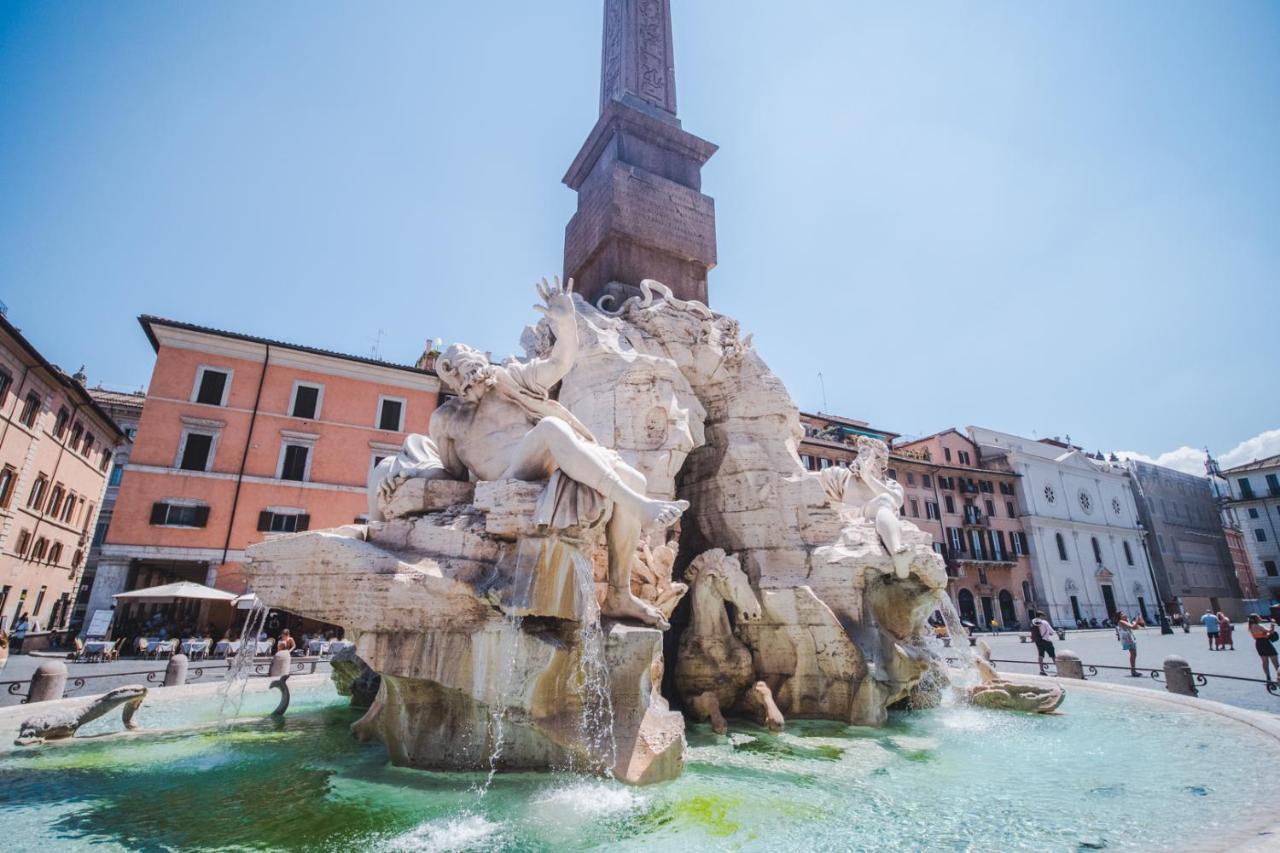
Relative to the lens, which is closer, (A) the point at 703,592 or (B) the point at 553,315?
(B) the point at 553,315

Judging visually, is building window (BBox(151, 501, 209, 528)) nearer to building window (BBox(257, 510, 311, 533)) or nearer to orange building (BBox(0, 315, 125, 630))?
building window (BBox(257, 510, 311, 533))

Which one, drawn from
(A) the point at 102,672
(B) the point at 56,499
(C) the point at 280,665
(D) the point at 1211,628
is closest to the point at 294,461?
(B) the point at 56,499

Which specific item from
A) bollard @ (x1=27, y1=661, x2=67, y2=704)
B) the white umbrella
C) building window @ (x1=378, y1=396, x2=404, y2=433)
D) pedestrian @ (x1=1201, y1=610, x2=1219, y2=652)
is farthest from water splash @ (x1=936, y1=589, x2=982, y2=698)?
building window @ (x1=378, y1=396, x2=404, y2=433)

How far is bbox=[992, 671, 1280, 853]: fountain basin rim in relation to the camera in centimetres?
255

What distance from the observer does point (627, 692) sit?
4.04 metres

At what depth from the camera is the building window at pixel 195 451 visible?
67.5 ft

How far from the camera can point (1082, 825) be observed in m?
3.25

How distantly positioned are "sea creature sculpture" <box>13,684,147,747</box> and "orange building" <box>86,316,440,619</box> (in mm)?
16123

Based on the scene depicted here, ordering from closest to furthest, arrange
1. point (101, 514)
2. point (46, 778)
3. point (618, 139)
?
1. point (46, 778)
2. point (618, 139)
3. point (101, 514)

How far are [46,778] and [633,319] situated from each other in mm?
6096

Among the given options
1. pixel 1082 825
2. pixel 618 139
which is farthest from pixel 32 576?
pixel 1082 825

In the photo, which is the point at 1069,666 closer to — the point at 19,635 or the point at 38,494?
the point at 19,635

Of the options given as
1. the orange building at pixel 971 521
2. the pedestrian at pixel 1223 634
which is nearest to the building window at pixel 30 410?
the orange building at pixel 971 521

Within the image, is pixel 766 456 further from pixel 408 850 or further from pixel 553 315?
pixel 408 850
